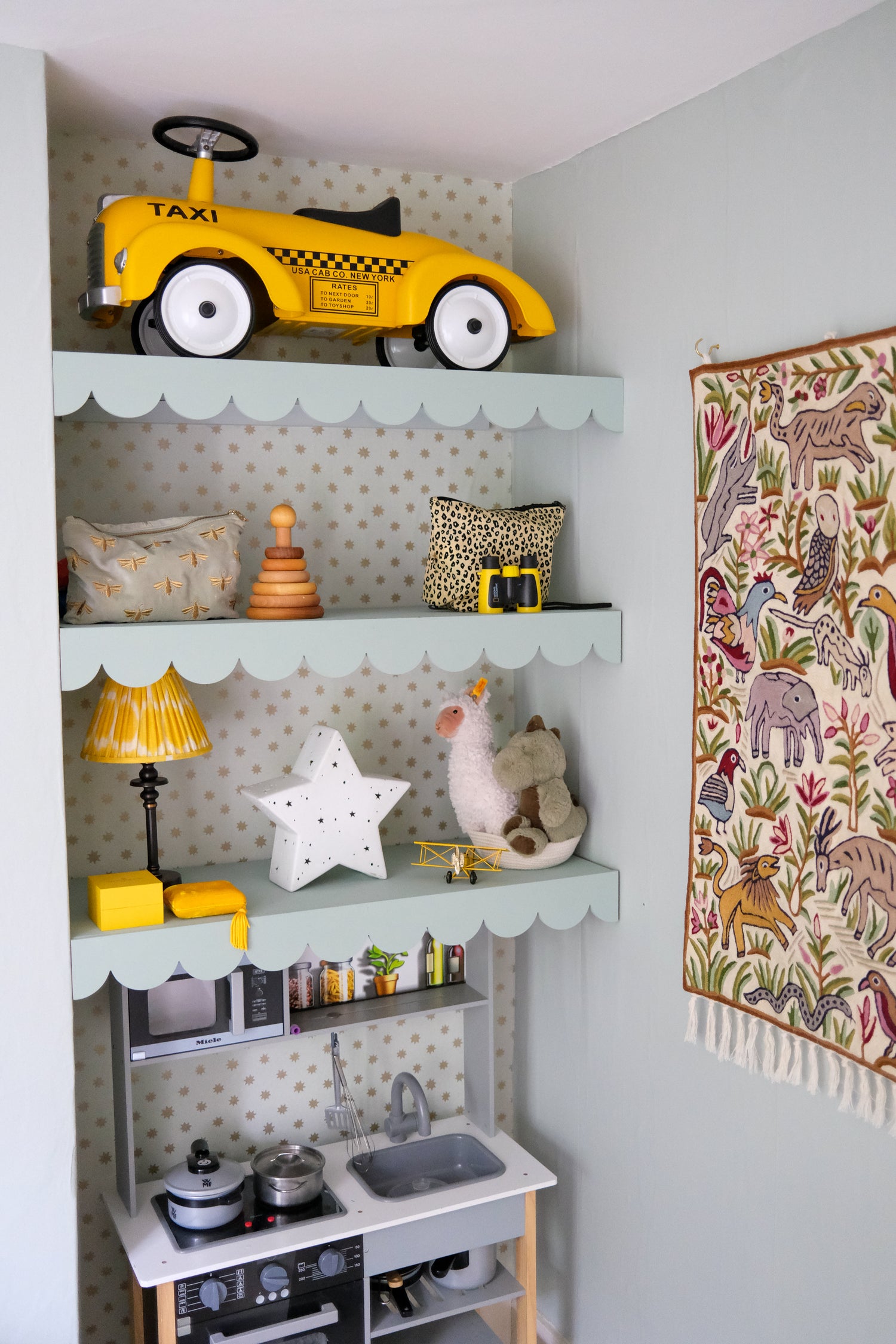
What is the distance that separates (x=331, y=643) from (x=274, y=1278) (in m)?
1.10

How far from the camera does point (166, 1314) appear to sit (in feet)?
6.15

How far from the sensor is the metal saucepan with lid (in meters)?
1.99

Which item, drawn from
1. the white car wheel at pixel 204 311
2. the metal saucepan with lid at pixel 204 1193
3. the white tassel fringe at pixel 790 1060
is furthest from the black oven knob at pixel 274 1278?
the white car wheel at pixel 204 311

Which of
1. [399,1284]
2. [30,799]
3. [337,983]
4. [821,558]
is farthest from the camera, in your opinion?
[337,983]

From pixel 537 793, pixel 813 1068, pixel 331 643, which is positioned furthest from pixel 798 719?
pixel 331 643

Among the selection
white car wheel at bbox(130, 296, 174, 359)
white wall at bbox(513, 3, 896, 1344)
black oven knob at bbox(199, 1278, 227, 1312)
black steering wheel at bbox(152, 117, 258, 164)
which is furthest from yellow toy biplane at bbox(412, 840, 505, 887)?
black steering wheel at bbox(152, 117, 258, 164)

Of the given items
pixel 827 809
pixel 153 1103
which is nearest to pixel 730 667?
pixel 827 809

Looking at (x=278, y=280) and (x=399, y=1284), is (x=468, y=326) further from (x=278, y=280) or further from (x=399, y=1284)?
(x=399, y=1284)

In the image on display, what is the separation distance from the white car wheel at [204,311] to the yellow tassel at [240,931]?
0.91 metres

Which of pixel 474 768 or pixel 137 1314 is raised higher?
pixel 474 768

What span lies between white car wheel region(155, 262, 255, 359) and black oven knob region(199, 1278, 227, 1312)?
5.02ft

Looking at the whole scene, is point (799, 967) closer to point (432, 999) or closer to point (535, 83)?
point (432, 999)

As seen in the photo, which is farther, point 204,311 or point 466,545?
point 466,545

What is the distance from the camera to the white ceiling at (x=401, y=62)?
1.54 metres
